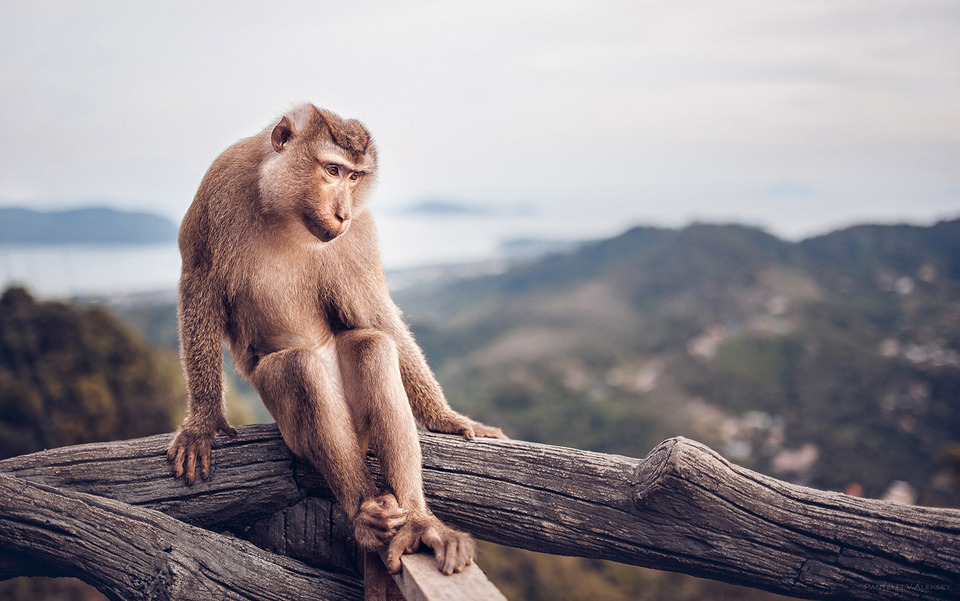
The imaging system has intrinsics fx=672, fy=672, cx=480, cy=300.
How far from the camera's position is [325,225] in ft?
10.8

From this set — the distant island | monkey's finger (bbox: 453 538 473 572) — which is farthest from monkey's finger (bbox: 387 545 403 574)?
the distant island

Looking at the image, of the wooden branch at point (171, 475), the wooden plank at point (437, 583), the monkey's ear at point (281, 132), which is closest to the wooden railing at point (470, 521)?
the wooden branch at point (171, 475)

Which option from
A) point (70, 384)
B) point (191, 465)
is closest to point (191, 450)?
point (191, 465)

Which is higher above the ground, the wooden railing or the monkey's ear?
the monkey's ear

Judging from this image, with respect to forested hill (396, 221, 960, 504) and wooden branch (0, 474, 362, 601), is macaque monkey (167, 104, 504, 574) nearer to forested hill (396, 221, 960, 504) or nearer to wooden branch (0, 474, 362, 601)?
wooden branch (0, 474, 362, 601)

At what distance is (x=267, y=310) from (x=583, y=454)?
183 centimetres

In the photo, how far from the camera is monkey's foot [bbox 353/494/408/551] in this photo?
2932mm

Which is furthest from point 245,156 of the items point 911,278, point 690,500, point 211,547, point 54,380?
point 911,278

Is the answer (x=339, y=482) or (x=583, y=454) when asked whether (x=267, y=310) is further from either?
(x=583, y=454)

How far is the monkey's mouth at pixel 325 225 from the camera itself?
129 inches

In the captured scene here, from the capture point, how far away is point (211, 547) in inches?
133

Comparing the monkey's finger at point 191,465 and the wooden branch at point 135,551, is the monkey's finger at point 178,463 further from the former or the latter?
the wooden branch at point 135,551

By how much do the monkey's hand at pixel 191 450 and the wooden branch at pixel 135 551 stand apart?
24 cm

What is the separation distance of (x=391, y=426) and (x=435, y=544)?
2.13 ft
